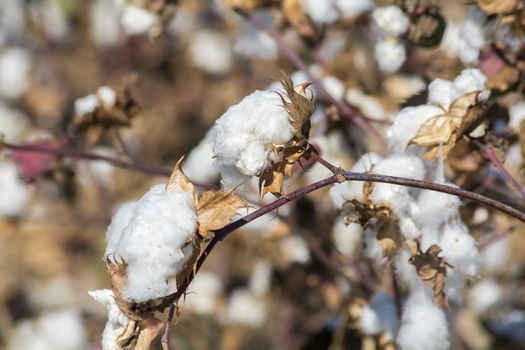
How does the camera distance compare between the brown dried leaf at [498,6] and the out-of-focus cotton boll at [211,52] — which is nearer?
the brown dried leaf at [498,6]

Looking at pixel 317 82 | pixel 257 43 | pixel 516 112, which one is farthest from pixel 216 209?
pixel 516 112

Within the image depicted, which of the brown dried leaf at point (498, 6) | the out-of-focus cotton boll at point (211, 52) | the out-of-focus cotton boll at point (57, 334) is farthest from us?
the out-of-focus cotton boll at point (211, 52)

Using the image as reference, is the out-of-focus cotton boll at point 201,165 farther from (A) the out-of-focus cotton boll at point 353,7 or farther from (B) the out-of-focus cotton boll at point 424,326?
(B) the out-of-focus cotton boll at point 424,326

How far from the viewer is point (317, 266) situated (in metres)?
1.75

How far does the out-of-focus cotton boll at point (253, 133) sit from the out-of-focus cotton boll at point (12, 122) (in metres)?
1.98

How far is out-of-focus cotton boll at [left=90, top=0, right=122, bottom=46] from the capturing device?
118 inches

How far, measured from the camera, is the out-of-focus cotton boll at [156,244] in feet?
2.69

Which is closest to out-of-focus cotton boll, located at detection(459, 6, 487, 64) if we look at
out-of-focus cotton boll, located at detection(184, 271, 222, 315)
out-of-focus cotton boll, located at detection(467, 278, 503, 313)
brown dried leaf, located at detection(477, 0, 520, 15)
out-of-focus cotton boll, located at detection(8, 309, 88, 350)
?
brown dried leaf, located at detection(477, 0, 520, 15)

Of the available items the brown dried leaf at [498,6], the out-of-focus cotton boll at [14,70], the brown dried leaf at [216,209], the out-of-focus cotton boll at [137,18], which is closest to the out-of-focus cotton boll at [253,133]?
the brown dried leaf at [216,209]

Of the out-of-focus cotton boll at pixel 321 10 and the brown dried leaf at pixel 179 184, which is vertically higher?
the out-of-focus cotton boll at pixel 321 10

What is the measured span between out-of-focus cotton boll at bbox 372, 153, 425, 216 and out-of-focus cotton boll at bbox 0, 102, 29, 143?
1.91 metres

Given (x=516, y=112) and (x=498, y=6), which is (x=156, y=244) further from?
(x=516, y=112)

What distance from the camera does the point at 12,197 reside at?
76.3 inches

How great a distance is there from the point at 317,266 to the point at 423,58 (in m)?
0.47
